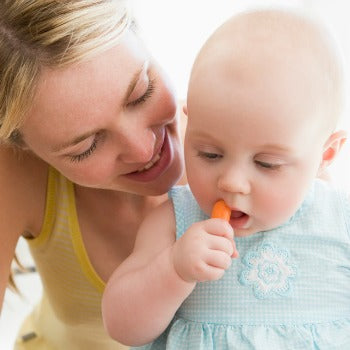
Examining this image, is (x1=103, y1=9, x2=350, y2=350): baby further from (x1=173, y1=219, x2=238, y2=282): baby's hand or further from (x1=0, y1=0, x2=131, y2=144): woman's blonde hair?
(x1=0, y1=0, x2=131, y2=144): woman's blonde hair

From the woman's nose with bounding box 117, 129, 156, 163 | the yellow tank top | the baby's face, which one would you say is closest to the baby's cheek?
the baby's face

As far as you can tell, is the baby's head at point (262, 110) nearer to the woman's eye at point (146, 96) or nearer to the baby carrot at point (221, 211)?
the baby carrot at point (221, 211)

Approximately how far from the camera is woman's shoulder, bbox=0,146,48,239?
1.33 meters

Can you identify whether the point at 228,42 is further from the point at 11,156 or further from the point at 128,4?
the point at 11,156

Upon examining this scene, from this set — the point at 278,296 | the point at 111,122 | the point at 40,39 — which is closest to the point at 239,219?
the point at 278,296

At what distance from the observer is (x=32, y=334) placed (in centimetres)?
165

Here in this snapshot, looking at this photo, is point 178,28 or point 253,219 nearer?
point 253,219

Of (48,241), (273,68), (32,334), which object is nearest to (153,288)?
(273,68)

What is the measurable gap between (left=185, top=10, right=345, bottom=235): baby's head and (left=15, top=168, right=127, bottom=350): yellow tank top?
440 millimetres

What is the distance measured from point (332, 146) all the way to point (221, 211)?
0.69 ft

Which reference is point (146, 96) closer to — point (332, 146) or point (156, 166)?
point (156, 166)

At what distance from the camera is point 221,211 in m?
0.98

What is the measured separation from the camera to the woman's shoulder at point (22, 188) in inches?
52.3

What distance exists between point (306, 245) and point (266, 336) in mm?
161
